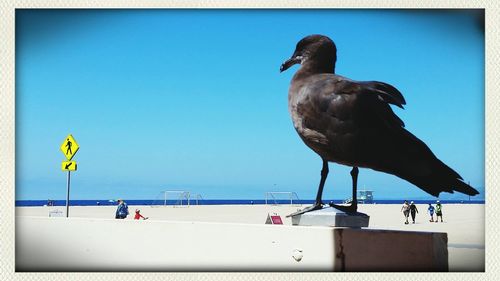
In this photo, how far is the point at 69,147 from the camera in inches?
435

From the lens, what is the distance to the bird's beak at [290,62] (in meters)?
7.43

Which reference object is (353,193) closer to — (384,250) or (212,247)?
(384,250)

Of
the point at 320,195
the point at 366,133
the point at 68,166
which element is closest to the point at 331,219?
the point at 320,195

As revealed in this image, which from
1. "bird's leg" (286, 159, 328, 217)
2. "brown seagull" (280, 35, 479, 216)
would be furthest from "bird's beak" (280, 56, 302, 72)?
Answer: "bird's leg" (286, 159, 328, 217)

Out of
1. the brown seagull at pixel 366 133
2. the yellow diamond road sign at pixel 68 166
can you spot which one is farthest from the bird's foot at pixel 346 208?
the yellow diamond road sign at pixel 68 166

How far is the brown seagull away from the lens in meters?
6.68

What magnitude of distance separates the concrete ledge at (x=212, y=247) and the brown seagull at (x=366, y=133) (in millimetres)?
697

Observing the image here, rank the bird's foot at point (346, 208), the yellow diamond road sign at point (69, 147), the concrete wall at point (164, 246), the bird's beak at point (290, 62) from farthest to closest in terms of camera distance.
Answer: the yellow diamond road sign at point (69, 147) → the bird's beak at point (290, 62) → the bird's foot at point (346, 208) → the concrete wall at point (164, 246)

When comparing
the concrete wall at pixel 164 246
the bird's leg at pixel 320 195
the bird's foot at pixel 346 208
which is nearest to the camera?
the concrete wall at pixel 164 246

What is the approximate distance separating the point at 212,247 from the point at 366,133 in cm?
235

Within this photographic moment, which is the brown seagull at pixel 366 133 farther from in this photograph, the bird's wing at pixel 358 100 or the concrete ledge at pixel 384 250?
the concrete ledge at pixel 384 250

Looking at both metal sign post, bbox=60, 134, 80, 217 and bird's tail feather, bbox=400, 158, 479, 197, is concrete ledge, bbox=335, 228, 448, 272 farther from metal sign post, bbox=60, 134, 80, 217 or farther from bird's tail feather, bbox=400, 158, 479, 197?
metal sign post, bbox=60, 134, 80, 217

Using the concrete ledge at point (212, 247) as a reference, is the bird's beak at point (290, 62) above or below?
above

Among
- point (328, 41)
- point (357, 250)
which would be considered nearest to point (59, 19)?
point (328, 41)
